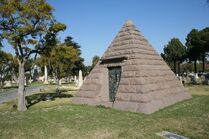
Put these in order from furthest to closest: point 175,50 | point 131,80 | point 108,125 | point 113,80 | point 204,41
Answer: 1. point 175,50
2. point 204,41
3. point 113,80
4. point 131,80
5. point 108,125

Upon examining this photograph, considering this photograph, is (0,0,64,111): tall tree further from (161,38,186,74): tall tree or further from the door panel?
(161,38,186,74): tall tree

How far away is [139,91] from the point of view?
13.5 meters

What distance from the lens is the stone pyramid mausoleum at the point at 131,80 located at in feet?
44.9

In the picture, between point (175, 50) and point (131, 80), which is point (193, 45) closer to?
point (175, 50)

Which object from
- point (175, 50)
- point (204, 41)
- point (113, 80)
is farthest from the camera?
point (175, 50)

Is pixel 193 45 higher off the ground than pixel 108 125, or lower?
higher

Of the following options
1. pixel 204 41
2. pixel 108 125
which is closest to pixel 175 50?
pixel 204 41

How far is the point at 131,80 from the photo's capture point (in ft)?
47.1

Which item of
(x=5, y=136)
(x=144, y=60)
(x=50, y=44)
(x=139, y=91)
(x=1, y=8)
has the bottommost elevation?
(x=5, y=136)

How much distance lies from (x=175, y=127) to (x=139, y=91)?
4300 millimetres

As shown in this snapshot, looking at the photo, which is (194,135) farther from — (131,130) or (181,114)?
(181,114)

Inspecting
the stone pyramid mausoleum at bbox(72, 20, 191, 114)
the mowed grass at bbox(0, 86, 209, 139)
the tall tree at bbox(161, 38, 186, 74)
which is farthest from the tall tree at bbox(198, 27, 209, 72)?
the mowed grass at bbox(0, 86, 209, 139)

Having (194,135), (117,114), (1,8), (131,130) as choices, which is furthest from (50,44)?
(194,135)

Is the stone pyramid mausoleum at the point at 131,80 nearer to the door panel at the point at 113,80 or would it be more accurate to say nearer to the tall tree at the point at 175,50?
the door panel at the point at 113,80
